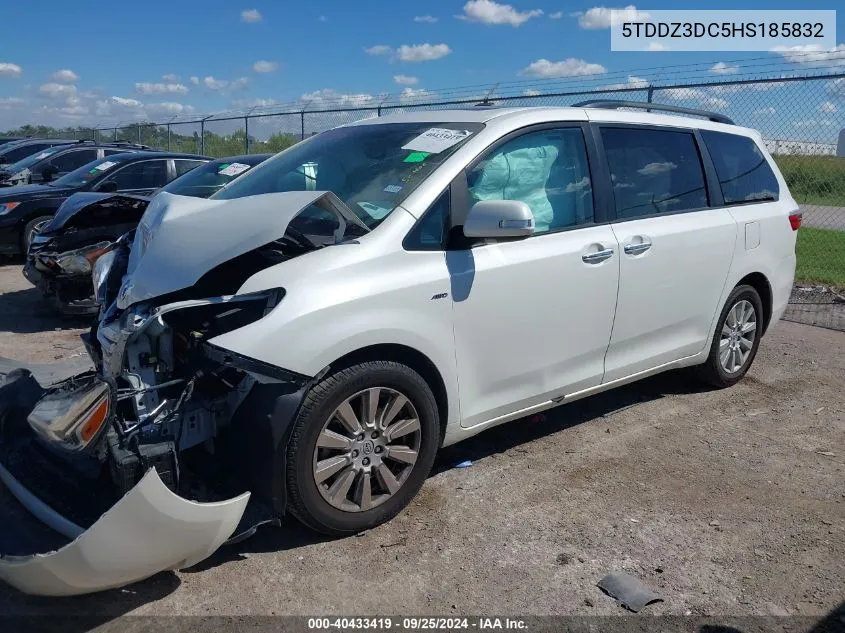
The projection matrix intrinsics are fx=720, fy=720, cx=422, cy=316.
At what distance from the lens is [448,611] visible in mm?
2775

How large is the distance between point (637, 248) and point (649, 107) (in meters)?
1.26

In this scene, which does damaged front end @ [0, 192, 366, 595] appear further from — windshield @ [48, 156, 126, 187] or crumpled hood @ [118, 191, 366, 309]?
windshield @ [48, 156, 126, 187]

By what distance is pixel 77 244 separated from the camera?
6.71m

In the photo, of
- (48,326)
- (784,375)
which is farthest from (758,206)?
(48,326)

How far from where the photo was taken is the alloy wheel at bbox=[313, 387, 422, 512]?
9.98ft

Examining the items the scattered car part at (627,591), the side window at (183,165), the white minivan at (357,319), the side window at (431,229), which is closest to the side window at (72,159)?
the side window at (183,165)

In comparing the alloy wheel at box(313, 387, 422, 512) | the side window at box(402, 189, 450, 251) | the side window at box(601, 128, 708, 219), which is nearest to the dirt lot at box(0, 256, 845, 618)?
the alloy wheel at box(313, 387, 422, 512)

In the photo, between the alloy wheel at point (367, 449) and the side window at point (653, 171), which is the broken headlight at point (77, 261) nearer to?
the alloy wheel at point (367, 449)

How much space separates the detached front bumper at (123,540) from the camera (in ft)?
7.75

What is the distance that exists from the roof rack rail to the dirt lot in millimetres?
1982

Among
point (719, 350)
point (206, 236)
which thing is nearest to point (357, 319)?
point (206, 236)

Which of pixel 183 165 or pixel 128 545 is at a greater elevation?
pixel 183 165

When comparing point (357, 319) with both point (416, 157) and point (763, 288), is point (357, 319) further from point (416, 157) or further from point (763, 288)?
point (763, 288)

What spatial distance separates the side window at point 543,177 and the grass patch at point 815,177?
7.45 m
